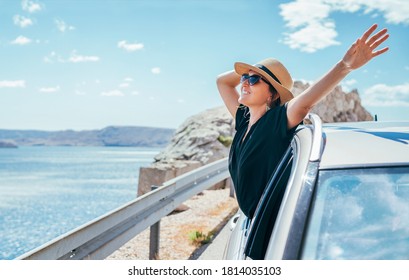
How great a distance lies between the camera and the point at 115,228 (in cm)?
440

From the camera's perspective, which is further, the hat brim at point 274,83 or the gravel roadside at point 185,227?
the gravel roadside at point 185,227

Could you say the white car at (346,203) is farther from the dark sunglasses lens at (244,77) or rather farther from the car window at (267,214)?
the dark sunglasses lens at (244,77)

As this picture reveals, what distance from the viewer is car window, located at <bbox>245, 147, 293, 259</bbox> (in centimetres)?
237

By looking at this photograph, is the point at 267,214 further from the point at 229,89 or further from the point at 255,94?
the point at 229,89

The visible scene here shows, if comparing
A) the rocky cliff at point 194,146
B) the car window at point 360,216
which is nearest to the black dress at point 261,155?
the car window at point 360,216

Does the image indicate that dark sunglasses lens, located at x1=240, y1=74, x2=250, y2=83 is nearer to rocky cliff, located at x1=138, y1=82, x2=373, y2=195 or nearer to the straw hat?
the straw hat

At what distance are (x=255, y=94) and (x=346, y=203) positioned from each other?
1.51 meters

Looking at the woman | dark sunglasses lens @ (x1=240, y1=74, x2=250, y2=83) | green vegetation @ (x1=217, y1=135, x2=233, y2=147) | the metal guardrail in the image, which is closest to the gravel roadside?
the metal guardrail

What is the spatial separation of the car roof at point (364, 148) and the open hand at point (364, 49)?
348 mm

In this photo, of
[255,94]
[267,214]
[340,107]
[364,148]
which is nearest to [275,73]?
[255,94]

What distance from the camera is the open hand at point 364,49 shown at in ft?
7.66

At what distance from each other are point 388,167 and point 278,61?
5.33 feet

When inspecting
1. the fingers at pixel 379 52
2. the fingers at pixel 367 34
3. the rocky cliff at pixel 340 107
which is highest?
the rocky cliff at pixel 340 107
